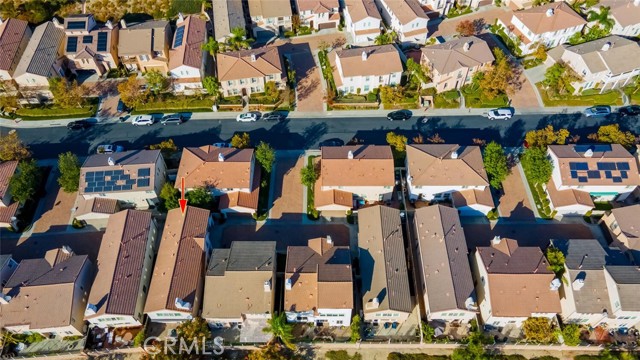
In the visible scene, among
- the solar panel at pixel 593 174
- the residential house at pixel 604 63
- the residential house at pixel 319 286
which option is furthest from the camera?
the residential house at pixel 604 63

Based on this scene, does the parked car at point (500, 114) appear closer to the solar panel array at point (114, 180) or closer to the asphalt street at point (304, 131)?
the asphalt street at point (304, 131)

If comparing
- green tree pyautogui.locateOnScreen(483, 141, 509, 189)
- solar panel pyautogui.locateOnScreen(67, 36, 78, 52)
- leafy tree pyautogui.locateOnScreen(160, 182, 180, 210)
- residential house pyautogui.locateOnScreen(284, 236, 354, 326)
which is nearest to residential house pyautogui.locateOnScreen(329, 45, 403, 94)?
green tree pyautogui.locateOnScreen(483, 141, 509, 189)

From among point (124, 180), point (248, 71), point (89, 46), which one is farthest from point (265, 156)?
point (89, 46)

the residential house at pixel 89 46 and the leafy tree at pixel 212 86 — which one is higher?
the residential house at pixel 89 46

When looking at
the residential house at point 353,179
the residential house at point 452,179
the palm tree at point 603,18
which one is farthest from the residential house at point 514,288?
the palm tree at point 603,18

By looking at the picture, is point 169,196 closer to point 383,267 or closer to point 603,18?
point 383,267

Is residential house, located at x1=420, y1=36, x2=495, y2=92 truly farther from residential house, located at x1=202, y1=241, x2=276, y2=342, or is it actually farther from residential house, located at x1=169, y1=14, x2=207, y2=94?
residential house, located at x1=202, y1=241, x2=276, y2=342

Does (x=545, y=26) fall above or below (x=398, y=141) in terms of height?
above
